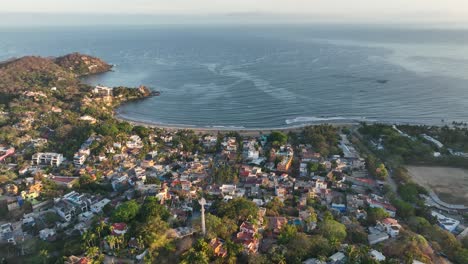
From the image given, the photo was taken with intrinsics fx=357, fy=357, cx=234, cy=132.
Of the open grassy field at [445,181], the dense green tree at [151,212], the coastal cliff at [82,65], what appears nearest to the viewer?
the dense green tree at [151,212]

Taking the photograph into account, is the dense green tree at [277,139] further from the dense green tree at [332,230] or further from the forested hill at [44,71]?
the forested hill at [44,71]

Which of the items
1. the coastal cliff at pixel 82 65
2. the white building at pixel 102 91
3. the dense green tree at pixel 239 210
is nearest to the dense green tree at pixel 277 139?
the dense green tree at pixel 239 210

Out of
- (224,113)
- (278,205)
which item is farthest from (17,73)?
(278,205)

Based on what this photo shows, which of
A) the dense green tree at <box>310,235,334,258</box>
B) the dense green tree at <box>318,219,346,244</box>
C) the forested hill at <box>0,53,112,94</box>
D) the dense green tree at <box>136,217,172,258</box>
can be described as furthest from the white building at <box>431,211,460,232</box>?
the forested hill at <box>0,53,112,94</box>

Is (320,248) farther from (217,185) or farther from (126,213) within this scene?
(126,213)

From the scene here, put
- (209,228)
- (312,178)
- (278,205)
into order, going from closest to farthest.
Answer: (209,228) < (278,205) < (312,178)

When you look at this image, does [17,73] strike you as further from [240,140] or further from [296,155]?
[296,155]
